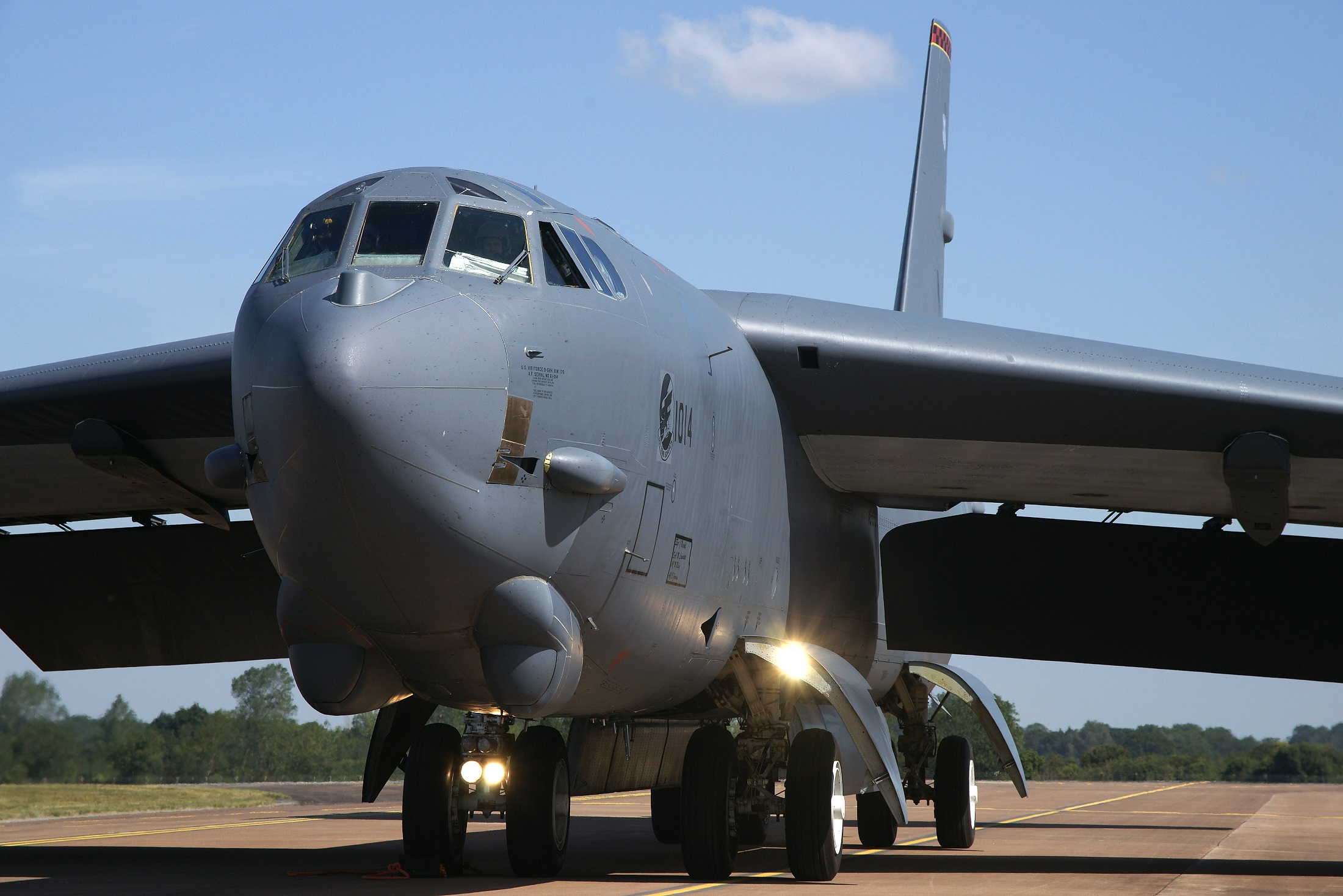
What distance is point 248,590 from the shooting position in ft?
50.8


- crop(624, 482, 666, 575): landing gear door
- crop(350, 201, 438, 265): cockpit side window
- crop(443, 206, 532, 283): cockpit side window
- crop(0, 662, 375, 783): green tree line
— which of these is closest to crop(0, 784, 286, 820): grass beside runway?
crop(0, 662, 375, 783): green tree line

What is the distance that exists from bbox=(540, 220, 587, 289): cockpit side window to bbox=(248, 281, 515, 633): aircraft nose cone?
2.90 ft

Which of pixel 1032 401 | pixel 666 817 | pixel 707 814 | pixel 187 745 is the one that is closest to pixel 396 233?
pixel 707 814

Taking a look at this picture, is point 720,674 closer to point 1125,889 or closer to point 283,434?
point 1125,889

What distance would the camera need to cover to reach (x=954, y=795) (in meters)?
14.7

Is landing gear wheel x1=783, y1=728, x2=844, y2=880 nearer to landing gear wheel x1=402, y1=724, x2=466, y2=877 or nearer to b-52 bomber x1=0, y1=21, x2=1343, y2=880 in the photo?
b-52 bomber x1=0, y1=21, x2=1343, y2=880

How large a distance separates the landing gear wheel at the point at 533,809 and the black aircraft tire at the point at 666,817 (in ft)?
17.6

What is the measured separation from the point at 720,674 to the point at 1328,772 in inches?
2403

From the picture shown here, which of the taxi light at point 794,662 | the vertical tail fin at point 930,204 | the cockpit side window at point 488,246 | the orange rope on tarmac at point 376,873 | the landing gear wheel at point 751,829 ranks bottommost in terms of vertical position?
the orange rope on tarmac at point 376,873

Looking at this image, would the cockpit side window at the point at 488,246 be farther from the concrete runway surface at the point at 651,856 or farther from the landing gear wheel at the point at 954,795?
the landing gear wheel at the point at 954,795

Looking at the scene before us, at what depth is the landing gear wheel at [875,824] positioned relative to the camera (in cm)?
1469

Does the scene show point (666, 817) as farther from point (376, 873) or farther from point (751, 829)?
point (376, 873)

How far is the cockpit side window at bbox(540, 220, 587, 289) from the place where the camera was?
26.6ft

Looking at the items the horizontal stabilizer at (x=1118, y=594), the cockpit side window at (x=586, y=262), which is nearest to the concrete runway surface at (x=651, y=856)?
the horizontal stabilizer at (x=1118, y=594)
